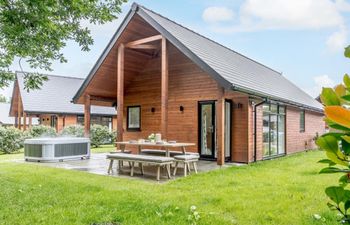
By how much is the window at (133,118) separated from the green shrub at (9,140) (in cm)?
670

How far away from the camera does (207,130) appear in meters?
11.2

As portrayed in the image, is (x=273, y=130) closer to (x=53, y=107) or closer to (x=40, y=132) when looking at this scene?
(x=40, y=132)

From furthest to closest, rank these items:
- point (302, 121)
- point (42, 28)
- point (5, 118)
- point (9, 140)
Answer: point (5, 118) < point (9, 140) < point (302, 121) < point (42, 28)

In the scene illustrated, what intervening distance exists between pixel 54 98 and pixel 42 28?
20.3 meters

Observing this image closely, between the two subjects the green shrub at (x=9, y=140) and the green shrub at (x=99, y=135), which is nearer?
the green shrub at (x=9, y=140)

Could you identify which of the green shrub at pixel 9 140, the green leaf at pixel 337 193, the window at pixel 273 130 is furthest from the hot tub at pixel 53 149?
the green leaf at pixel 337 193

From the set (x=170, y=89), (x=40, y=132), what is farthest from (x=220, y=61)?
(x=40, y=132)

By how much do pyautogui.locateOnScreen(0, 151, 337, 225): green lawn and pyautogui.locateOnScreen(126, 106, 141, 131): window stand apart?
6083 mm

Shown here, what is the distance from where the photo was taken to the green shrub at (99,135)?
64.4ft

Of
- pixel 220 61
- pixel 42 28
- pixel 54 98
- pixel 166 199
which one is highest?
pixel 220 61

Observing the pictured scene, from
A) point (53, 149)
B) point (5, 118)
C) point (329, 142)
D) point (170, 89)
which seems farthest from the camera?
point (5, 118)

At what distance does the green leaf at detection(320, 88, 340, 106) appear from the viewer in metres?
1.11

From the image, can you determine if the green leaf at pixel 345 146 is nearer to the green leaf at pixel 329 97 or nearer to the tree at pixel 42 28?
the green leaf at pixel 329 97

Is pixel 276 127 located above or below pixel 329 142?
below
